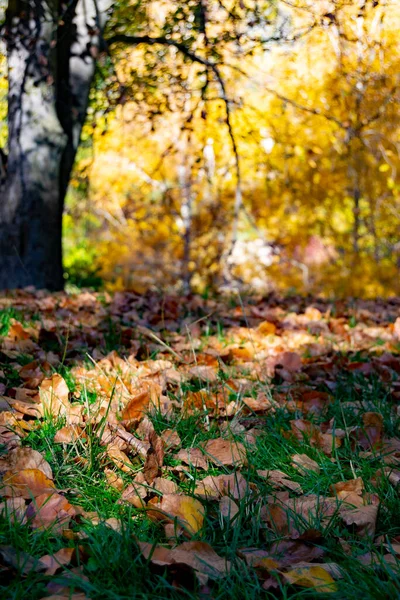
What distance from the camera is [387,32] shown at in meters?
8.55

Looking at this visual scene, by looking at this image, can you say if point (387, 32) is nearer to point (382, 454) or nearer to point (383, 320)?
point (383, 320)

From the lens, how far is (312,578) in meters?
1.34

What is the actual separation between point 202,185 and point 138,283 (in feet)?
8.49

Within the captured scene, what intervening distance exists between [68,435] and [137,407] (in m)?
0.32

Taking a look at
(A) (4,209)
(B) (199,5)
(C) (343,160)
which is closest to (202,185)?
(C) (343,160)

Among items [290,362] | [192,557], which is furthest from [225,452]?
[290,362]

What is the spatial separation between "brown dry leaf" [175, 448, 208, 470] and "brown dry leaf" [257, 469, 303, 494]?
168 mm

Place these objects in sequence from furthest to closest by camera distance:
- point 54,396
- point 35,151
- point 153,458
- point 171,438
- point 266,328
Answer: point 35,151, point 266,328, point 54,396, point 171,438, point 153,458

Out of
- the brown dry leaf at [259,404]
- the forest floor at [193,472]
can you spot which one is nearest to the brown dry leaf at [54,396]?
the forest floor at [193,472]

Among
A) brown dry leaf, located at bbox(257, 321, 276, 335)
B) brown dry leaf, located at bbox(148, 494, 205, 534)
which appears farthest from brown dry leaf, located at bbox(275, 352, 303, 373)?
brown dry leaf, located at bbox(148, 494, 205, 534)

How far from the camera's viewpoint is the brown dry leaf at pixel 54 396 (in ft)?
6.83

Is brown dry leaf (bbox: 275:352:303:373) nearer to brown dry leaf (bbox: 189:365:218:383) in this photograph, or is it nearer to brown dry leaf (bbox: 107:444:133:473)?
brown dry leaf (bbox: 189:365:218:383)

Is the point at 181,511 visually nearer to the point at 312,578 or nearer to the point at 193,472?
the point at 193,472

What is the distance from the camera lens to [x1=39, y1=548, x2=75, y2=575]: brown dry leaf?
1.34 m
